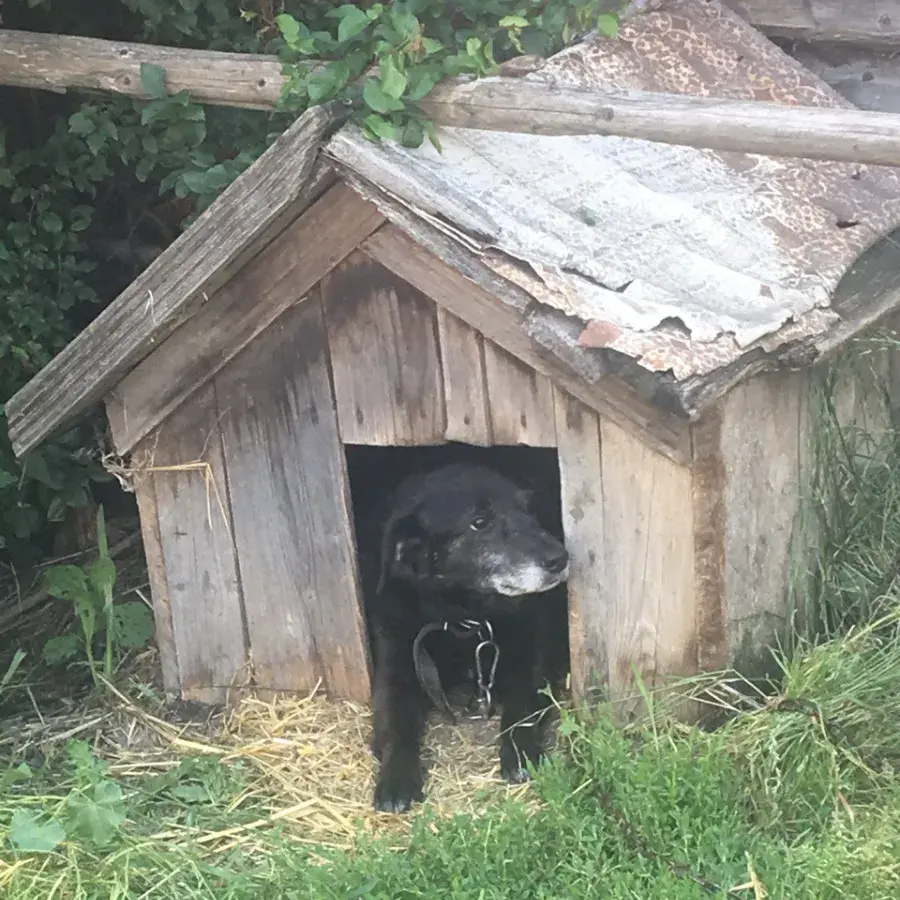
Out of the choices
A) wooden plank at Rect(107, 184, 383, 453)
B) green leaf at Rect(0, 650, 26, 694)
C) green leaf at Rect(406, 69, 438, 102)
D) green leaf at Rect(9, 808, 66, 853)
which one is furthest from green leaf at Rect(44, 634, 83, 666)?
green leaf at Rect(406, 69, 438, 102)

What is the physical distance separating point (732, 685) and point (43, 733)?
2.24 meters

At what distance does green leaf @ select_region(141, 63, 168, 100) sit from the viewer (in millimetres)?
4258

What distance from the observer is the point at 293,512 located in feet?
13.7

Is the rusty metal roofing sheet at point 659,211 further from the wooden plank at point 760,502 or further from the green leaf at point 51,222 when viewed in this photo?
the green leaf at point 51,222

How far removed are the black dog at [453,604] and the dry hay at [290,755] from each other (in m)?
0.10

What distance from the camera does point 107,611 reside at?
4.68m

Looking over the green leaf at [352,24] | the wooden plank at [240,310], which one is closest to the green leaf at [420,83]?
the green leaf at [352,24]

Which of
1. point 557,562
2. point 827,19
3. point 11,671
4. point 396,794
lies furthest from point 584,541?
point 827,19

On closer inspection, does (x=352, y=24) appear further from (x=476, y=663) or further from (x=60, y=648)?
(x=60, y=648)

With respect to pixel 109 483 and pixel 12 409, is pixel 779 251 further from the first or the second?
pixel 109 483

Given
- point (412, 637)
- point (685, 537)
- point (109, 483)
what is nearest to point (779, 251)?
point (685, 537)

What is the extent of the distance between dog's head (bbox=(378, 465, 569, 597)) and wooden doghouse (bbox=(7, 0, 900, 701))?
196 millimetres

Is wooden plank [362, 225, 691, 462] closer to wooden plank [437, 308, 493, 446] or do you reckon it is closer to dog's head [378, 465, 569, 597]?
wooden plank [437, 308, 493, 446]

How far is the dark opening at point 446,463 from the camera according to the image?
4340 mm
